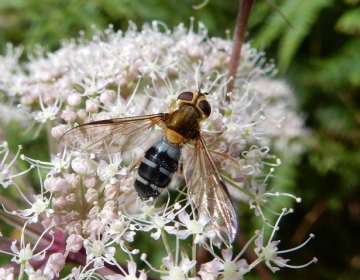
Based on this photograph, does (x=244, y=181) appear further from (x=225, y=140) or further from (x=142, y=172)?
(x=142, y=172)

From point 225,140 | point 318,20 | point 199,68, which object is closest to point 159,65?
point 199,68

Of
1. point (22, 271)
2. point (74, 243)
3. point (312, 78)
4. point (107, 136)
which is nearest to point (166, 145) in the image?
point (107, 136)

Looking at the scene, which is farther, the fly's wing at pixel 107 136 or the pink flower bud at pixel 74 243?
the fly's wing at pixel 107 136

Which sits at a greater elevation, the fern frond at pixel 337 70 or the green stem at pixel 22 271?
the fern frond at pixel 337 70

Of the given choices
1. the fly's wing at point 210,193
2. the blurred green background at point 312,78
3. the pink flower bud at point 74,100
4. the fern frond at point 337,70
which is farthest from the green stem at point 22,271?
the fern frond at point 337,70

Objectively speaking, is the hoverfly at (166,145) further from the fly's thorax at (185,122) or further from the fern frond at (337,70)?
the fern frond at (337,70)

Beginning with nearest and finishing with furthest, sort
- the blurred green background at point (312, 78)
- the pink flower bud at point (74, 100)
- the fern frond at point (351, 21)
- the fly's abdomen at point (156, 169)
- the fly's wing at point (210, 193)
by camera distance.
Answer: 1. the fly's wing at point (210, 193)
2. the fly's abdomen at point (156, 169)
3. the pink flower bud at point (74, 100)
4. the fern frond at point (351, 21)
5. the blurred green background at point (312, 78)

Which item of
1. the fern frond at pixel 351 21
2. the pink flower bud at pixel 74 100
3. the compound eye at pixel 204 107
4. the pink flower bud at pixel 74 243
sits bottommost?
the pink flower bud at pixel 74 243

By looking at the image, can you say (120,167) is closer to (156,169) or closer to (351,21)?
(156,169)

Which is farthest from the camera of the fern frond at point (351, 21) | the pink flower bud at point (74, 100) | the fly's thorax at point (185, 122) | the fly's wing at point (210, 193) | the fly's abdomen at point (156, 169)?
the fern frond at point (351, 21)
